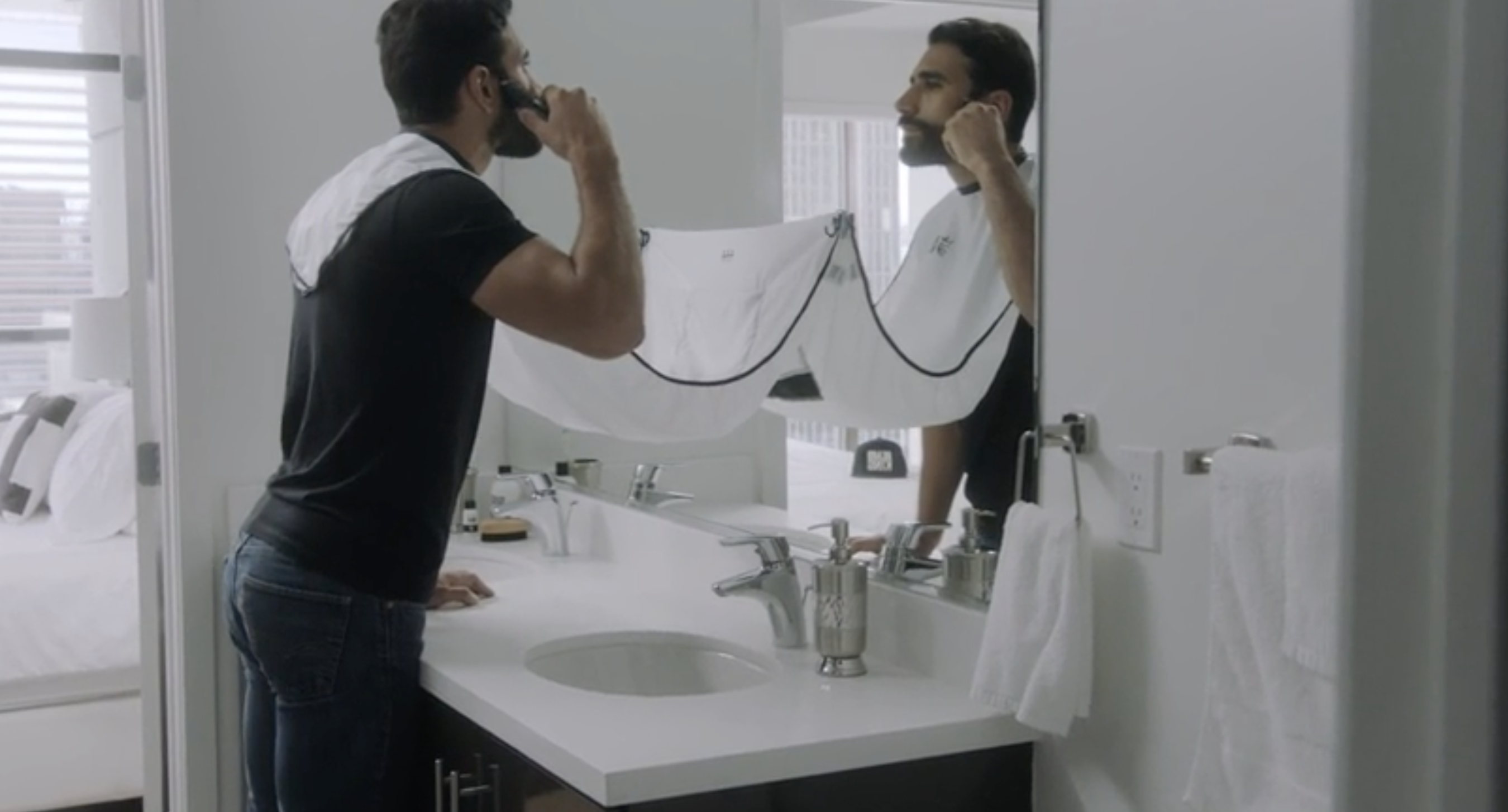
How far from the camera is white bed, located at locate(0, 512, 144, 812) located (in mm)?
3719

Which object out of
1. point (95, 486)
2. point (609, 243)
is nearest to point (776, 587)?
point (609, 243)

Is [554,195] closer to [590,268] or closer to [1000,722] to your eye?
[590,268]

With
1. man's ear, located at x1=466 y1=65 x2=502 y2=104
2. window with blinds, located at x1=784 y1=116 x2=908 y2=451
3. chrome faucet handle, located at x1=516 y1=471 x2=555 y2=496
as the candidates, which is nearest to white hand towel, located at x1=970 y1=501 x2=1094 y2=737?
window with blinds, located at x1=784 y1=116 x2=908 y2=451

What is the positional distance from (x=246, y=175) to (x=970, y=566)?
168 cm

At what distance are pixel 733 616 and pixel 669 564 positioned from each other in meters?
0.29

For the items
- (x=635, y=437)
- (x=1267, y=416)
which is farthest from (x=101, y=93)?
(x=1267, y=416)

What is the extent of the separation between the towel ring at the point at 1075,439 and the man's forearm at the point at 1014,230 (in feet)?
0.43

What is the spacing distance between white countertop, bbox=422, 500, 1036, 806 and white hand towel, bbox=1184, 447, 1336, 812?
0.33 m

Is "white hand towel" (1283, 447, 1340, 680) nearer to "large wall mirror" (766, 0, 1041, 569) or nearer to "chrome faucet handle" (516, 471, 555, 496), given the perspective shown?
"large wall mirror" (766, 0, 1041, 569)

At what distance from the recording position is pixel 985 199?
5.94 feet

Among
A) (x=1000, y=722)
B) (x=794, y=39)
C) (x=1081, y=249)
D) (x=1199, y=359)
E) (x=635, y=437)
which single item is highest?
(x=794, y=39)

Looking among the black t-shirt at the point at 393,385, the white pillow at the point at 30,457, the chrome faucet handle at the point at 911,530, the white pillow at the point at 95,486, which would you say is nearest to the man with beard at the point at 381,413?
the black t-shirt at the point at 393,385

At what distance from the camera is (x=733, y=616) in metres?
2.28

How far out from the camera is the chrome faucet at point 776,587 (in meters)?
2.00
